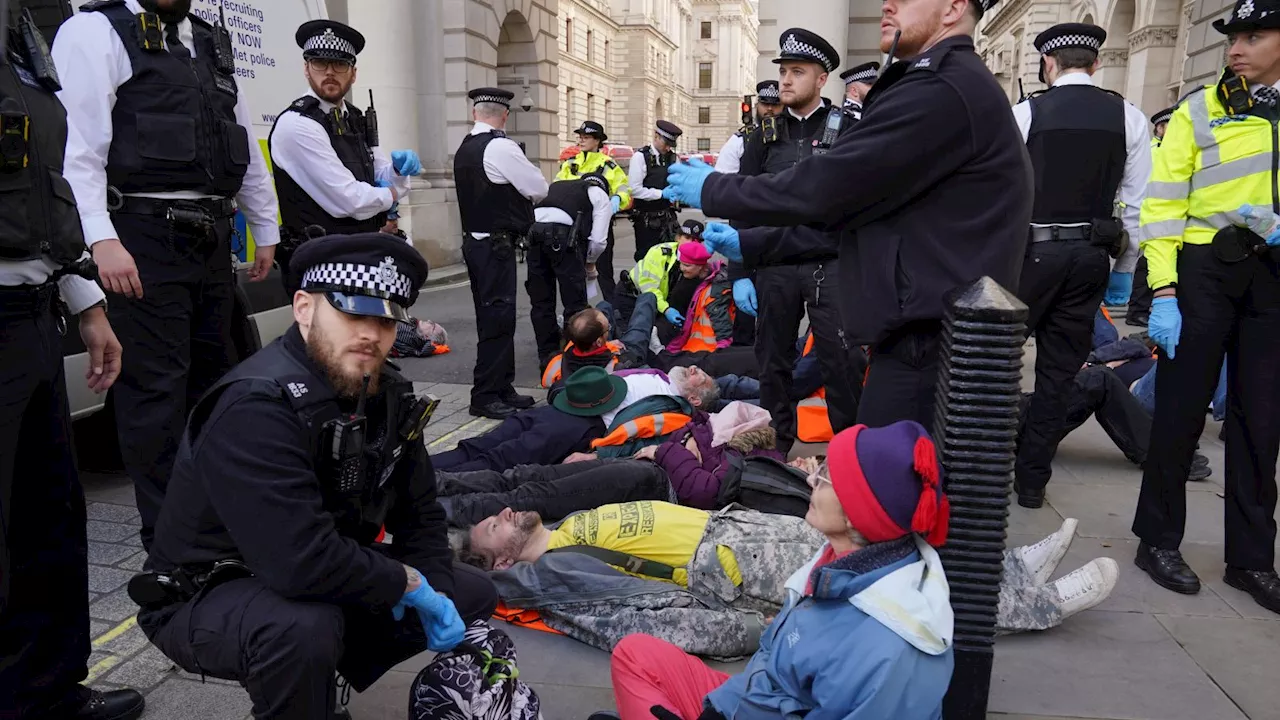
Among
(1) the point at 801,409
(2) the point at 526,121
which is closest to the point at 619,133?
(2) the point at 526,121

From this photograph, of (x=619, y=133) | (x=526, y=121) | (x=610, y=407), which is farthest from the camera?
(x=619, y=133)

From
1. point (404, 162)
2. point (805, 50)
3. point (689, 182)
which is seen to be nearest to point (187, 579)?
point (689, 182)

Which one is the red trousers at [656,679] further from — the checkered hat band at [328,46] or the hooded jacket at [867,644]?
the checkered hat band at [328,46]

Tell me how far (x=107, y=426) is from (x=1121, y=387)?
595 cm

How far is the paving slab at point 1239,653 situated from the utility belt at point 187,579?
3.05 metres

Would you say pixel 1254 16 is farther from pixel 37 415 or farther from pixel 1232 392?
pixel 37 415

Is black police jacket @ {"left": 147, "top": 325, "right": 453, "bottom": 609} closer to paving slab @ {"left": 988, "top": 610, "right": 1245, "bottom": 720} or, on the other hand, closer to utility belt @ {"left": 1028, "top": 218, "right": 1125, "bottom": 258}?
paving slab @ {"left": 988, "top": 610, "right": 1245, "bottom": 720}

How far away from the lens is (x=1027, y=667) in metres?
3.09

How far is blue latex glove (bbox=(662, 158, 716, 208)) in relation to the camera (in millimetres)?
2752

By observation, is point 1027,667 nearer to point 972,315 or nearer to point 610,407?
point 972,315

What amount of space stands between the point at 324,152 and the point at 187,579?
3.12m

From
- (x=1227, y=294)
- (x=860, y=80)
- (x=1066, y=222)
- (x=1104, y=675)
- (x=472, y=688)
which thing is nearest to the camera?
(x=472, y=688)

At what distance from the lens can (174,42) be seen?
3359 millimetres

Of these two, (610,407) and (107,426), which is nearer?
(610,407)
